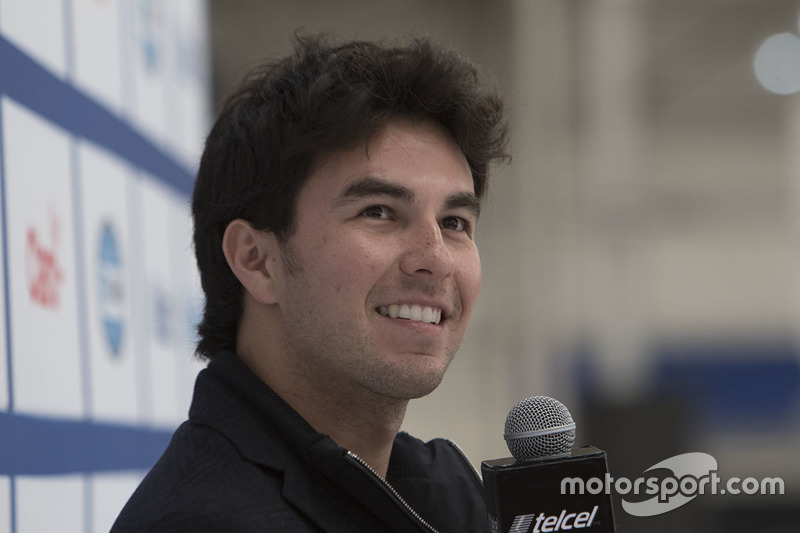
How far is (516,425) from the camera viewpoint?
1737 mm

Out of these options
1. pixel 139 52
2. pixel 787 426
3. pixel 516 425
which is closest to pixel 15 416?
pixel 516 425

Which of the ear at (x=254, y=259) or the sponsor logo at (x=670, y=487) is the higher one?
the ear at (x=254, y=259)

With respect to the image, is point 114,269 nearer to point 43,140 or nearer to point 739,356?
point 43,140

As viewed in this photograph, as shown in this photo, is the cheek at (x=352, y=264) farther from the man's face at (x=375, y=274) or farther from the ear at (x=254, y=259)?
the ear at (x=254, y=259)

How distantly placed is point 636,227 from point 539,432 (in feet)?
27.3

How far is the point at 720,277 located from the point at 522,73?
493 centimetres

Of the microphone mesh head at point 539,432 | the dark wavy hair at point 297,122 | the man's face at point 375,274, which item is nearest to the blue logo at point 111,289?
the dark wavy hair at point 297,122

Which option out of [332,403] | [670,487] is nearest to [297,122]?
[332,403]

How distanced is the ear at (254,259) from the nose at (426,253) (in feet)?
0.90

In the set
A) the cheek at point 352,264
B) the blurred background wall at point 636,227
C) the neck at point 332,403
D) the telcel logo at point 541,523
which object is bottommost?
the telcel logo at point 541,523

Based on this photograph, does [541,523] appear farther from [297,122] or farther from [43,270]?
[43,270]

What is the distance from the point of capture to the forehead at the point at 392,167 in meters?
1.99

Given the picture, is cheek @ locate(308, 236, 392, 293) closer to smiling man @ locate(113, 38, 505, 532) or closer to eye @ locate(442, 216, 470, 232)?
smiling man @ locate(113, 38, 505, 532)

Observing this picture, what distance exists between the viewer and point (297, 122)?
2062 mm
